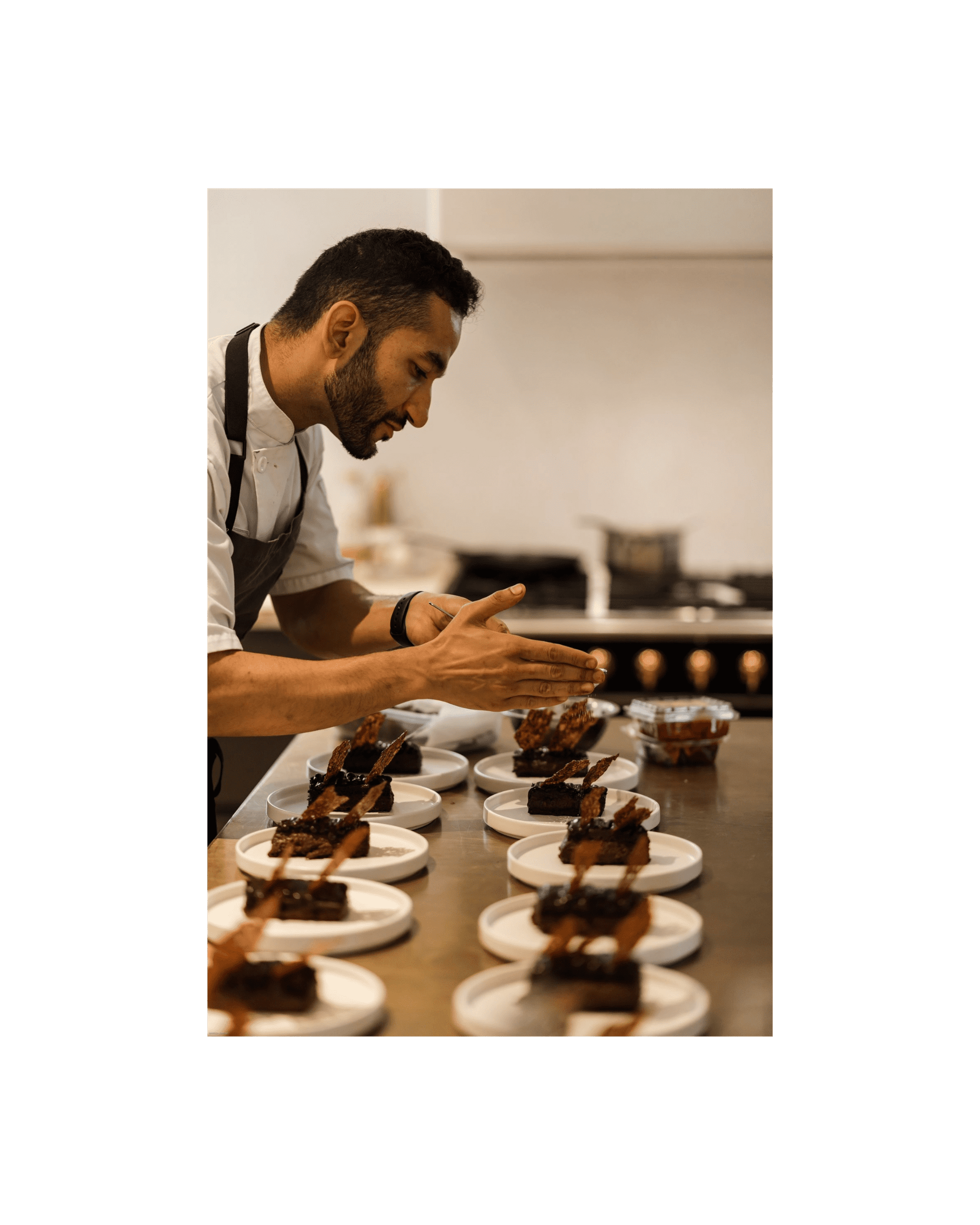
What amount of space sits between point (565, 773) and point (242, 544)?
2.87 feet

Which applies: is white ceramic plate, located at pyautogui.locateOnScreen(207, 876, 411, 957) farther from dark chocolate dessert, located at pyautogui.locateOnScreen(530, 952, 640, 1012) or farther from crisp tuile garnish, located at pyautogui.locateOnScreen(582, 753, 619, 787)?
crisp tuile garnish, located at pyautogui.locateOnScreen(582, 753, 619, 787)

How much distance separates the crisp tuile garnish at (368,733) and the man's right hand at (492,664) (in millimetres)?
347

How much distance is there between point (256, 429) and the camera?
233cm

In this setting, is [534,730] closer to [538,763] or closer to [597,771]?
[538,763]

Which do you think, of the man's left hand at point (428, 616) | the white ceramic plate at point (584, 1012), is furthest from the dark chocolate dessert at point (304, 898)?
the man's left hand at point (428, 616)

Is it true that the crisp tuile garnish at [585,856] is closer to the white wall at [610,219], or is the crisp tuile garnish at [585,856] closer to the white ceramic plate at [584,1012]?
the white ceramic plate at [584,1012]

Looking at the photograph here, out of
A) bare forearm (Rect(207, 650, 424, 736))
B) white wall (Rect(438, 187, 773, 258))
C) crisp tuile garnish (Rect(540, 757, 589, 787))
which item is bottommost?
crisp tuile garnish (Rect(540, 757, 589, 787))

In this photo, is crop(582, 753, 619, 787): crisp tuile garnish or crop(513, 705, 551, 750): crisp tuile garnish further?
crop(513, 705, 551, 750): crisp tuile garnish

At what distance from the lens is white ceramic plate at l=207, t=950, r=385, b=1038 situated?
1.83 metres

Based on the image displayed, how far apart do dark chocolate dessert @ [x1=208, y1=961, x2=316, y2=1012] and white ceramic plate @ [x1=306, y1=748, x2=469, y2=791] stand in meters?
0.55

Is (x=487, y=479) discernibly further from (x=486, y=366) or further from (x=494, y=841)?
(x=494, y=841)

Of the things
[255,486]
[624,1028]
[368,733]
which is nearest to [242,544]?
[255,486]

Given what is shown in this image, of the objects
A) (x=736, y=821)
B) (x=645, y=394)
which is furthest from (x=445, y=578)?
(x=736, y=821)

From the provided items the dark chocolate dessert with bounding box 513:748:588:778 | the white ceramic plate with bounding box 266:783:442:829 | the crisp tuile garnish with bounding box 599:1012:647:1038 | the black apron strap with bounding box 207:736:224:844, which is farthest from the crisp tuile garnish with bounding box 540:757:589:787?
the black apron strap with bounding box 207:736:224:844
